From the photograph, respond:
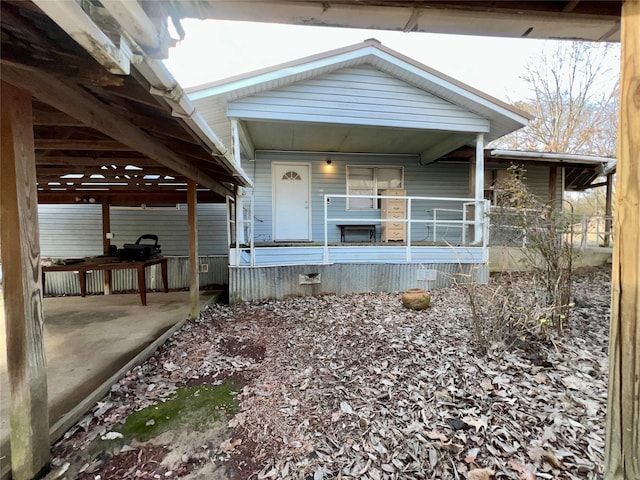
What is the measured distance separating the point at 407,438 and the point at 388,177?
741 centimetres

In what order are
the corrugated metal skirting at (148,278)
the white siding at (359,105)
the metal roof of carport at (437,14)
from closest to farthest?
the metal roof of carport at (437,14), the white siding at (359,105), the corrugated metal skirting at (148,278)

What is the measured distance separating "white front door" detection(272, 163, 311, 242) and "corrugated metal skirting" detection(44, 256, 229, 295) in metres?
1.73

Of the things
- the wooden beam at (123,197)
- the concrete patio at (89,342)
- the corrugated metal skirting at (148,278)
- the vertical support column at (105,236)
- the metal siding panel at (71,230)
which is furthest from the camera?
the metal siding panel at (71,230)

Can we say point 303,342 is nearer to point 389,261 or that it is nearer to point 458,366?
point 458,366

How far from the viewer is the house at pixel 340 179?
18.8ft

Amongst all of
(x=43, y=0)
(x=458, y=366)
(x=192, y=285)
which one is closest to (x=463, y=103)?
(x=458, y=366)

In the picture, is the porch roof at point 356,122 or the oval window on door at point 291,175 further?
the oval window on door at point 291,175

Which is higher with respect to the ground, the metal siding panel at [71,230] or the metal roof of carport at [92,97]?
the metal roof of carport at [92,97]

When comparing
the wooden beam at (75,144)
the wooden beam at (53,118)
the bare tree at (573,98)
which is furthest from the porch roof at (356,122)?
the bare tree at (573,98)

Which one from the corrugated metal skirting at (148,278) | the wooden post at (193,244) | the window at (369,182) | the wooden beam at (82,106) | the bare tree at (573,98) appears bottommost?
the corrugated metal skirting at (148,278)

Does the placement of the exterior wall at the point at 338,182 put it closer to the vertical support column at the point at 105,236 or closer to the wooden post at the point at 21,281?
the vertical support column at the point at 105,236

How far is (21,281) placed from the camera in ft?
5.20

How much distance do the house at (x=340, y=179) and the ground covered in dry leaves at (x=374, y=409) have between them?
2248mm

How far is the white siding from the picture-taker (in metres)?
5.87
